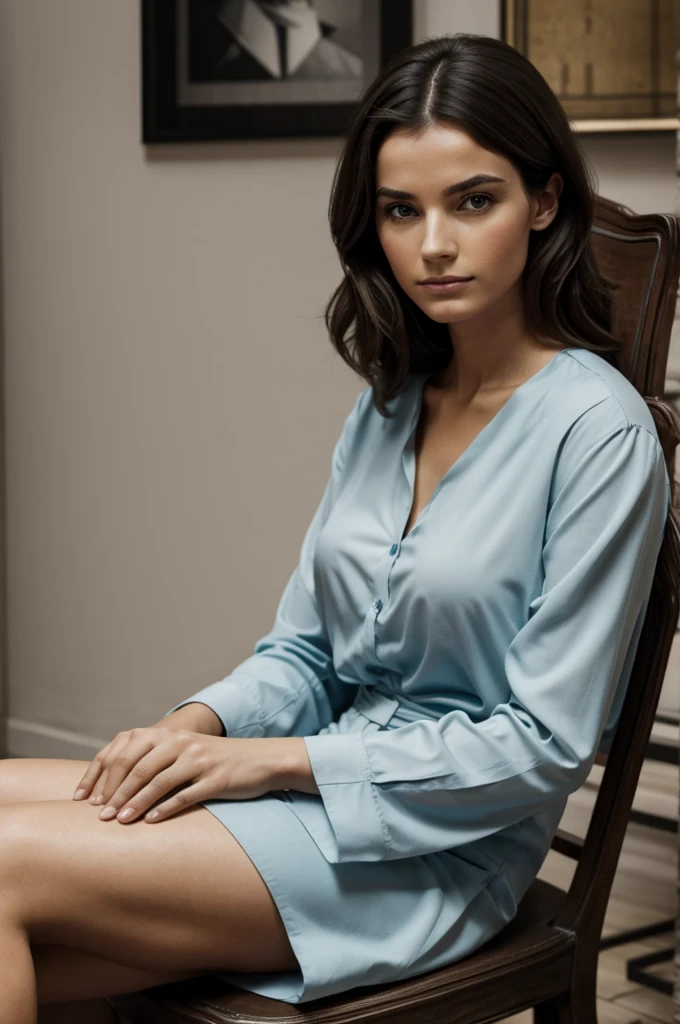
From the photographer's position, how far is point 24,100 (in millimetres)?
3072

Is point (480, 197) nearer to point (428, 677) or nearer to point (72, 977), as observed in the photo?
→ point (428, 677)

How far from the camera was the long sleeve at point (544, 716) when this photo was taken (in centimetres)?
118

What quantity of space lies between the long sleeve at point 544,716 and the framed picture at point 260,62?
1.53m

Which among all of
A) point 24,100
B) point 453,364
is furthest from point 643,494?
point 24,100

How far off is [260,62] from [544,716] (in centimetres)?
190

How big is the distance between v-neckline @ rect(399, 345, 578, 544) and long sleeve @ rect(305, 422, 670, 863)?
145 mm

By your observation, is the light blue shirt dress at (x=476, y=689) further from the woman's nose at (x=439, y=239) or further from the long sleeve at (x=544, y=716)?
the woman's nose at (x=439, y=239)

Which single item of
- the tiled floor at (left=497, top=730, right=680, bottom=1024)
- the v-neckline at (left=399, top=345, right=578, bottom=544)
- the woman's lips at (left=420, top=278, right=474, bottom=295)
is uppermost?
the woman's lips at (left=420, top=278, right=474, bottom=295)

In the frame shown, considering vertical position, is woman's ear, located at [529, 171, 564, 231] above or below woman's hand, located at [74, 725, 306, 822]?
above

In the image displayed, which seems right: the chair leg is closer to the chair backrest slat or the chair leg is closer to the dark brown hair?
the chair backrest slat

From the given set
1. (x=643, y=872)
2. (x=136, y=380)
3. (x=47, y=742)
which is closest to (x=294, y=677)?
(x=643, y=872)

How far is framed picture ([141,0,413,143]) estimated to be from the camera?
251cm

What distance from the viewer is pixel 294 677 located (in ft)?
5.00

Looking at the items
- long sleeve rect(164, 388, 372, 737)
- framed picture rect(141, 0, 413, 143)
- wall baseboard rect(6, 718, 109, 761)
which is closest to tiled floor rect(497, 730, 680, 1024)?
long sleeve rect(164, 388, 372, 737)
